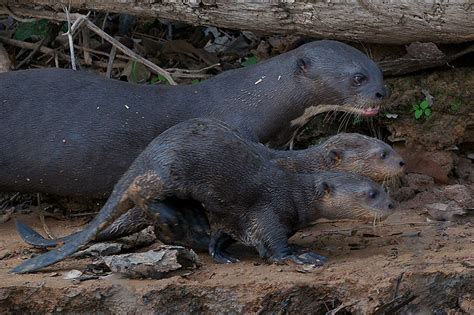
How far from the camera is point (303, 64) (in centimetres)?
673

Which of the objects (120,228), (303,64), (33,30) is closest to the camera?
(120,228)

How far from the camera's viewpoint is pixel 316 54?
6.72m

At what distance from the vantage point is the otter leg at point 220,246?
5548 mm

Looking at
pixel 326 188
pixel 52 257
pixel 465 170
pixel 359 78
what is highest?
pixel 359 78

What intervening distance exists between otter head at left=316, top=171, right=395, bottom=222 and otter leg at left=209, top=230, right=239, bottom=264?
1.56ft

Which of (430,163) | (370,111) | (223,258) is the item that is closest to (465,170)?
(430,163)

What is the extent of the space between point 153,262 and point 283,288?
0.62 m

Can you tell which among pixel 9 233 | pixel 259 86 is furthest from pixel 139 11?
pixel 9 233

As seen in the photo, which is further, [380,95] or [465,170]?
[465,170]

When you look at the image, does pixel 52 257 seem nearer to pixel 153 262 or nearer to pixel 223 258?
pixel 153 262

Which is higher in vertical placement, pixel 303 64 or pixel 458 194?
pixel 303 64

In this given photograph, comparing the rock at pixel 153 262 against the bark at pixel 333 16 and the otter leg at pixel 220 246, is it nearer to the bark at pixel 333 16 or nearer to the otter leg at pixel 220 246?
the otter leg at pixel 220 246

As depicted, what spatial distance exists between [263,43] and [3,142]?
2.16 metres

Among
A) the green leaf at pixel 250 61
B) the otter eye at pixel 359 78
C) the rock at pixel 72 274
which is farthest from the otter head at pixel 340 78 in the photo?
the rock at pixel 72 274
